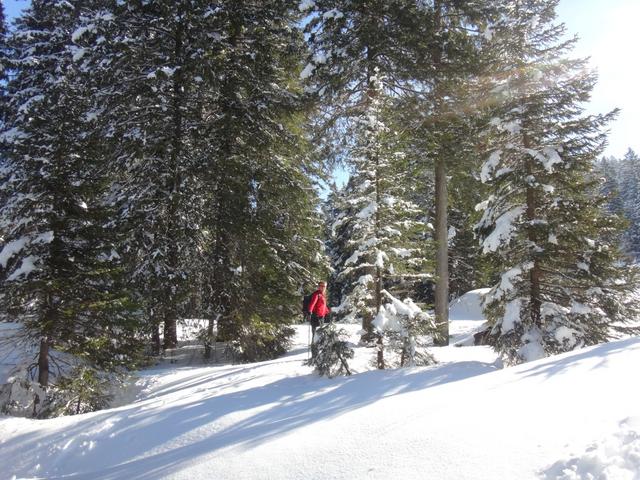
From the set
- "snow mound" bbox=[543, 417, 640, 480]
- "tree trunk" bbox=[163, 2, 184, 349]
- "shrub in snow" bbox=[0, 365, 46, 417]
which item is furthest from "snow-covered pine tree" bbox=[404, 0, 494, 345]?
"shrub in snow" bbox=[0, 365, 46, 417]

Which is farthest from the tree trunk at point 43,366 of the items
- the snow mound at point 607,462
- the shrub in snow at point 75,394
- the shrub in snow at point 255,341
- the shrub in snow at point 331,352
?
the snow mound at point 607,462

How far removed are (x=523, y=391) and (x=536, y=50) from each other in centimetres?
879

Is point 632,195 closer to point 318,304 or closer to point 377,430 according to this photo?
point 318,304

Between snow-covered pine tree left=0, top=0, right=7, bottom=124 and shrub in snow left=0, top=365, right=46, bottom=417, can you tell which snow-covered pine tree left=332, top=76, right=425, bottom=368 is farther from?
snow-covered pine tree left=0, top=0, right=7, bottom=124

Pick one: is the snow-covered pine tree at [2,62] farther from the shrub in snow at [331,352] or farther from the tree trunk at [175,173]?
the shrub in snow at [331,352]

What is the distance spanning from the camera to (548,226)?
27.6ft

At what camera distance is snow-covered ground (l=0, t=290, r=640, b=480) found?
11.9ft

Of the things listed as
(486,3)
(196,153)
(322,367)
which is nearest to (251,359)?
(322,367)

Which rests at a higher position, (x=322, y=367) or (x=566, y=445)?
(x=566, y=445)

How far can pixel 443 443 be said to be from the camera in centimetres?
407

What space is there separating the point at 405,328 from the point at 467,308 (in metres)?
21.5

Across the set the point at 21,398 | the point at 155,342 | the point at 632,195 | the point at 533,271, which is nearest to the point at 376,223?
the point at 533,271

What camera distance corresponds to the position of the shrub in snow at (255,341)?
43.1ft

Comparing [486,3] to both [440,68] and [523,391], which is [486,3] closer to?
[440,68]
